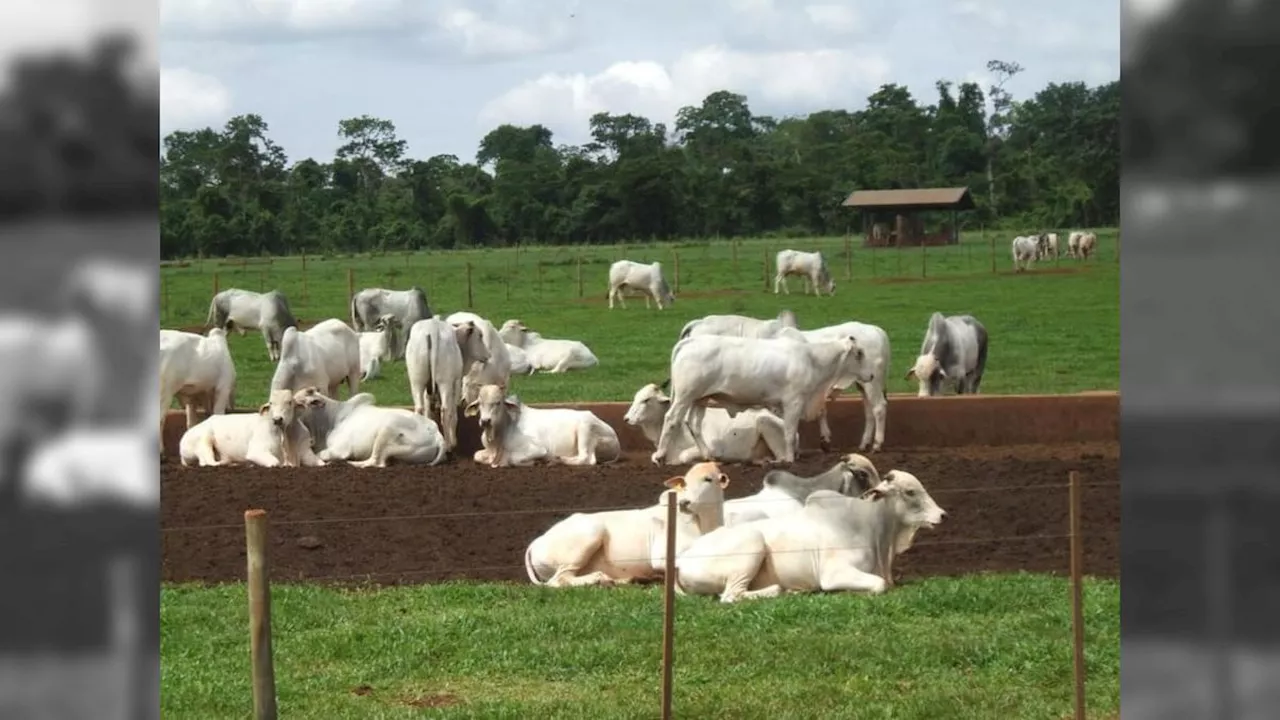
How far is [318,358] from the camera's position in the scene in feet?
55.5

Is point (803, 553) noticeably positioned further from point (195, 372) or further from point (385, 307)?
point (385, 307)

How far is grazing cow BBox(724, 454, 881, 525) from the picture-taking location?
369 inches

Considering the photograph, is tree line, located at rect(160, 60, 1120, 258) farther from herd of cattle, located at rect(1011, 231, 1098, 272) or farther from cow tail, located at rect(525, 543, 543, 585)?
cow tail, located at rect(525, 543, 543, 585)

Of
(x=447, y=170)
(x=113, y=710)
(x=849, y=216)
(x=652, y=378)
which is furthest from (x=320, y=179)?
(x=113, y=710)

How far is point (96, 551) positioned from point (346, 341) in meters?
15.5

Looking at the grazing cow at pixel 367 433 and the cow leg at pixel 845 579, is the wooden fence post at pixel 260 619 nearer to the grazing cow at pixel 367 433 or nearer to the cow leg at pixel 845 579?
the cow leg at pixel 845 579

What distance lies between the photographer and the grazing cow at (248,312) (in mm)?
24344

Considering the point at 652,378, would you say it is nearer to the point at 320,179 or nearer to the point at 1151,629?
the point at 1151,629

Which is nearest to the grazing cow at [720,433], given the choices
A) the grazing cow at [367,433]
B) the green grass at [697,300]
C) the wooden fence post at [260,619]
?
the grazing cow at [367,433]

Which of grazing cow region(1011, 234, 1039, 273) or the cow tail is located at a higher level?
grazing cow region(1011, 234, 1039, 273)

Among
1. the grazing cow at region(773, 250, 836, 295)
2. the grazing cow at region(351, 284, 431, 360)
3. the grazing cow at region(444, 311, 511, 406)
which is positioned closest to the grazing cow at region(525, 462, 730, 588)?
the grazing cow at region(444, 311, 511, 406)

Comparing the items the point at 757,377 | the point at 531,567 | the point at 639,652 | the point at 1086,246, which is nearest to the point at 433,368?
the point at 757,377

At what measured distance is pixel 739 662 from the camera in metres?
6.77

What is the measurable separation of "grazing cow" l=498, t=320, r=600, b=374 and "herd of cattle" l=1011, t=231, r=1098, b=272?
60.4ft
